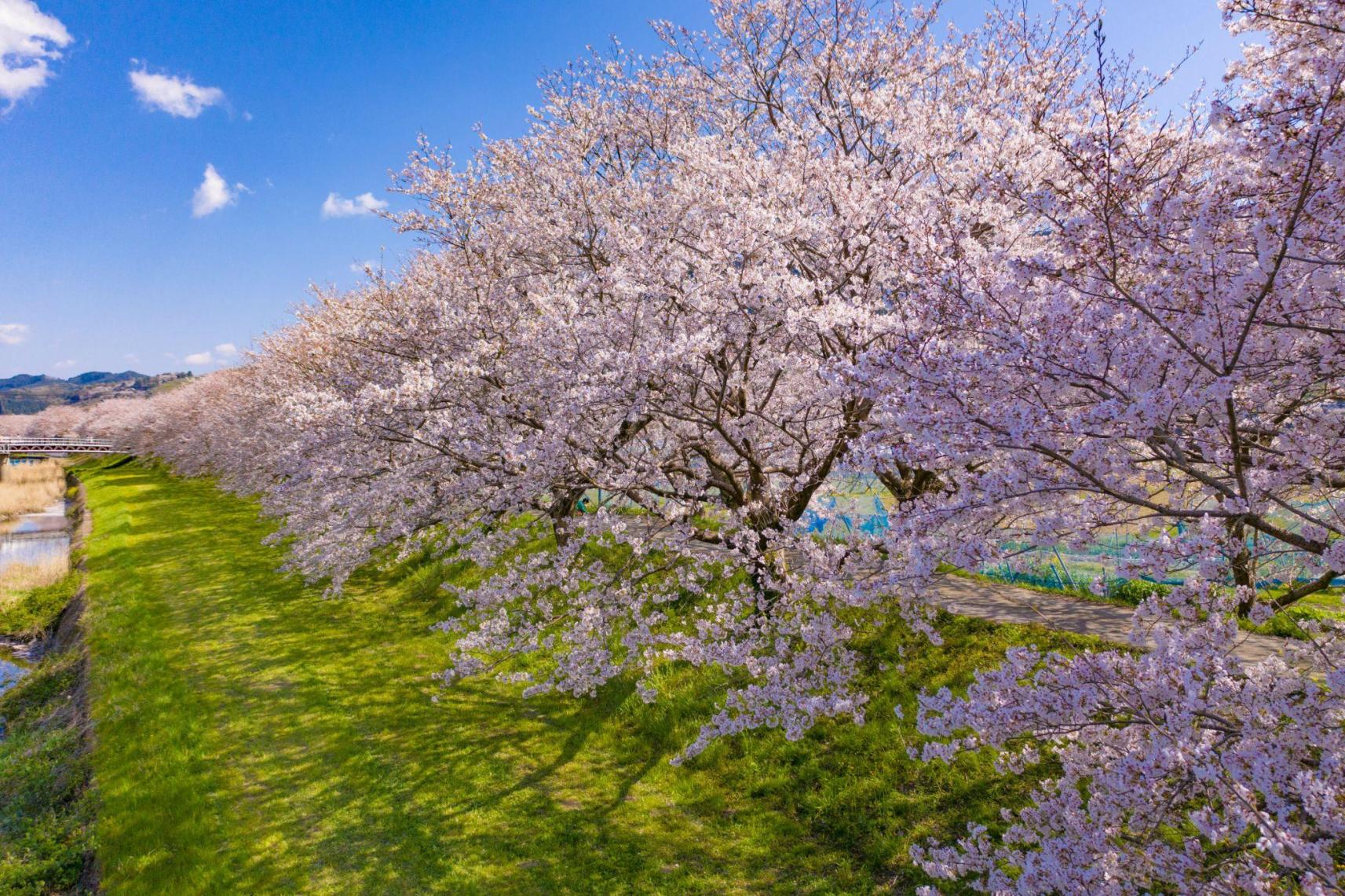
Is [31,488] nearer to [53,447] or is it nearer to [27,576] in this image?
Result: [53,447]

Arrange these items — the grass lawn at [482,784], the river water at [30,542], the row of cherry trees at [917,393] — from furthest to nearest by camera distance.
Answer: the river water at [30,542]
the grass lawn at [482,784]
the row of cherry trees at [917,393]

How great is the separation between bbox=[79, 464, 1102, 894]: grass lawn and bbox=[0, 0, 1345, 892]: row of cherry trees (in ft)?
3.36

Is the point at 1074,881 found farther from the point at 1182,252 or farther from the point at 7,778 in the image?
the point at 7,778

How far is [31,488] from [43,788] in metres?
55.8

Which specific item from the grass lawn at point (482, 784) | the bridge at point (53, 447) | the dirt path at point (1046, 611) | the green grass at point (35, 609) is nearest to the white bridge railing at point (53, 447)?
the bridge at point (53, 447)

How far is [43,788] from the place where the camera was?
36.2 ft

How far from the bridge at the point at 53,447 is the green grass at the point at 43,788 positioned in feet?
227

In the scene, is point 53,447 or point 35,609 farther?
point 53,447

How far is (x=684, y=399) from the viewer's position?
31.5 ft

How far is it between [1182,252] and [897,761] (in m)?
6.65

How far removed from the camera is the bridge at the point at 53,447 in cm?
6938

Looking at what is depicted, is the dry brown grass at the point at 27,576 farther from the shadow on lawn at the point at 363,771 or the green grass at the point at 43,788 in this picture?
the shadow on lawn at the point at 363,771

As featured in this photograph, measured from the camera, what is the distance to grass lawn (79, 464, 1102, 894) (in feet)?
25.3

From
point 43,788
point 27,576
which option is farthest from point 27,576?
point 43,788
